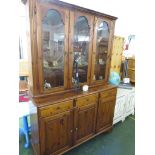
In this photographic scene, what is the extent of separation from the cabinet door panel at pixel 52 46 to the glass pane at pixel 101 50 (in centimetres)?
60

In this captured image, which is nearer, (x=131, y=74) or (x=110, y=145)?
(x=110, y=145)

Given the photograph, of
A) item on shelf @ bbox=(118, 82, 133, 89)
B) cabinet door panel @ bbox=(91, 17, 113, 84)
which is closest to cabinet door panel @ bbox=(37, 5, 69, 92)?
cabinet door panel @ bbox=(91, 17, 113, 84)

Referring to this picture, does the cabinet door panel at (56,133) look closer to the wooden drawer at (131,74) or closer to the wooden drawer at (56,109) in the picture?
the wooden drawer at (56,109)

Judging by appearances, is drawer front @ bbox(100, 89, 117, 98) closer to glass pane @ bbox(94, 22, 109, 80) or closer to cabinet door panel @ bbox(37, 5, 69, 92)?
glass pane @ bbox(94, 22, 109, 80)

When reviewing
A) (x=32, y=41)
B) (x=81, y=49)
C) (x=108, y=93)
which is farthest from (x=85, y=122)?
(x=32, y=41)

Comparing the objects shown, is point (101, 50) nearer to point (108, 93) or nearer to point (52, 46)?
point (108, 93)

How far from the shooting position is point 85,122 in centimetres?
188

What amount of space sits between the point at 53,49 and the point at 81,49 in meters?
0.43

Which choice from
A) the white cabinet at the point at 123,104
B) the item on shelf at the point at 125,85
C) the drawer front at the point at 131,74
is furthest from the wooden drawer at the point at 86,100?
the drawer front at the point at 131,74

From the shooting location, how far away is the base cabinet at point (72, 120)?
150 cm
